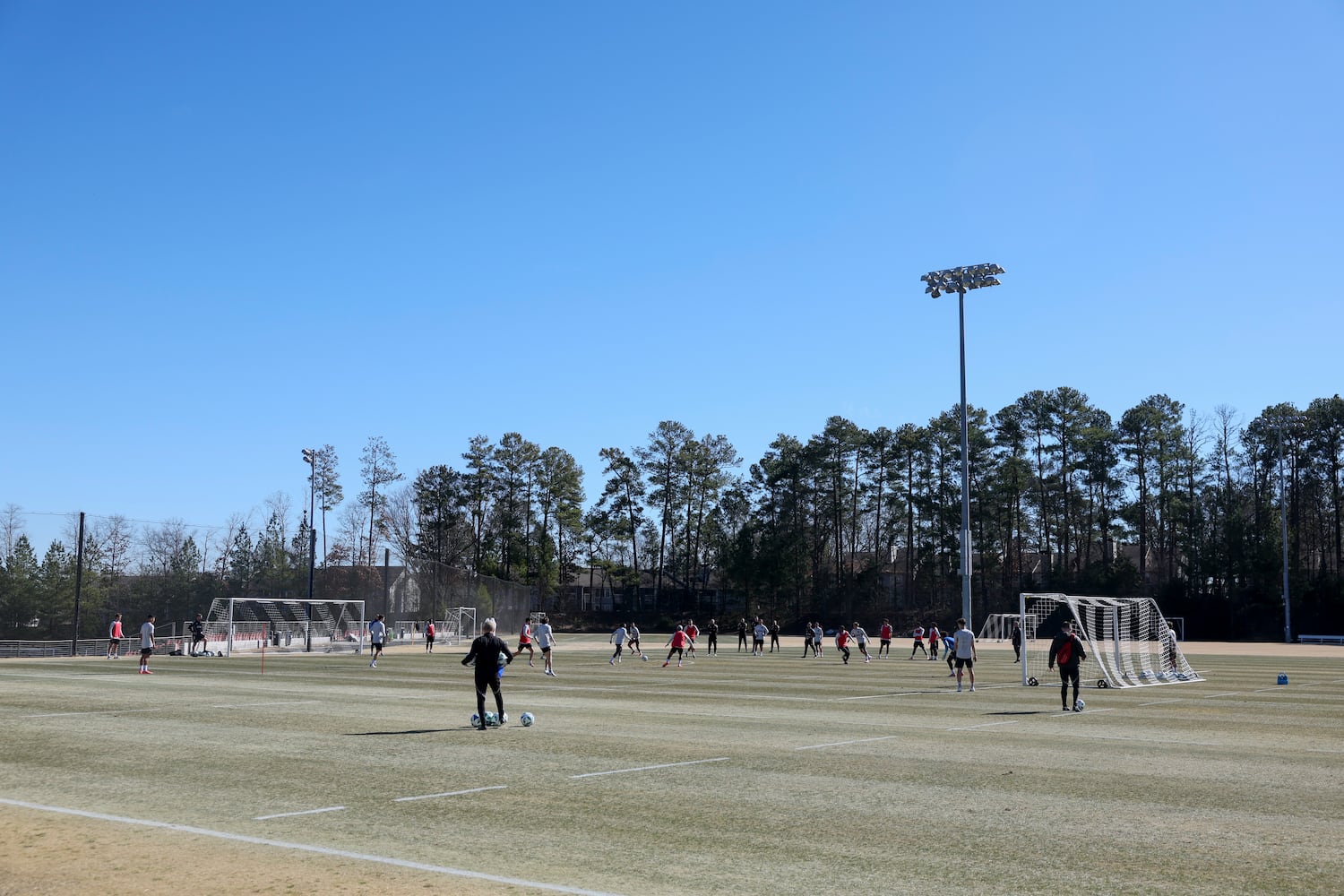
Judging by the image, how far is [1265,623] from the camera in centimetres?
8881

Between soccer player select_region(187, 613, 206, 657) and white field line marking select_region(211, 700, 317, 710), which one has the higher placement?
white field line marking select_region(211, 700, 317, 710)

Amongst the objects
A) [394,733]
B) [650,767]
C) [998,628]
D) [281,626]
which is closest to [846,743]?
[650,767]

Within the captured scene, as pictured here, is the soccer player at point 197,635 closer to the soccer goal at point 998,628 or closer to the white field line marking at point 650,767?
the white field line marking at point 650,767

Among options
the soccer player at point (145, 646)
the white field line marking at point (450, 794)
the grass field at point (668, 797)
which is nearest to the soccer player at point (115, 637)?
the soccer player at point (145, 646)

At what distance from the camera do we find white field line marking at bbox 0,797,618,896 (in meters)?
7.84

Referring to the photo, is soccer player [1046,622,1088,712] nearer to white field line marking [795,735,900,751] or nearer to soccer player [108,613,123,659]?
white field line marking [795,735,900,751]

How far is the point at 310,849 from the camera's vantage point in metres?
9.02

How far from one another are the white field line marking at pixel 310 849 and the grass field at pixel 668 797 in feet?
0.13

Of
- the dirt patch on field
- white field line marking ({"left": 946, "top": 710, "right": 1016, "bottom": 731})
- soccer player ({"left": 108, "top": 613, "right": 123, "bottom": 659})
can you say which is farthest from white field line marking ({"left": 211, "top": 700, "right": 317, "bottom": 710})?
soccer player ({"left": 108, "top": 613, "right": 123, "bottom": 659})

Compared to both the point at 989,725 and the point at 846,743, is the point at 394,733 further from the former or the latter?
the point at 989,725

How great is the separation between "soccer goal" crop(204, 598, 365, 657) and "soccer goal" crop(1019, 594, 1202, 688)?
32189 millimetres

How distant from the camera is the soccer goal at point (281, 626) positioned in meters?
52.7

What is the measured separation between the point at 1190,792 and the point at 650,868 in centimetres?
687

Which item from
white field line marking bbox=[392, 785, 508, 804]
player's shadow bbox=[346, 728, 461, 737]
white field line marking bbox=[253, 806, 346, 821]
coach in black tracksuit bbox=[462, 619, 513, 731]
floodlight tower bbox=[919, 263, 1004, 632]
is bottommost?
player's shadow bbox=[346, 728, 461, 737]
